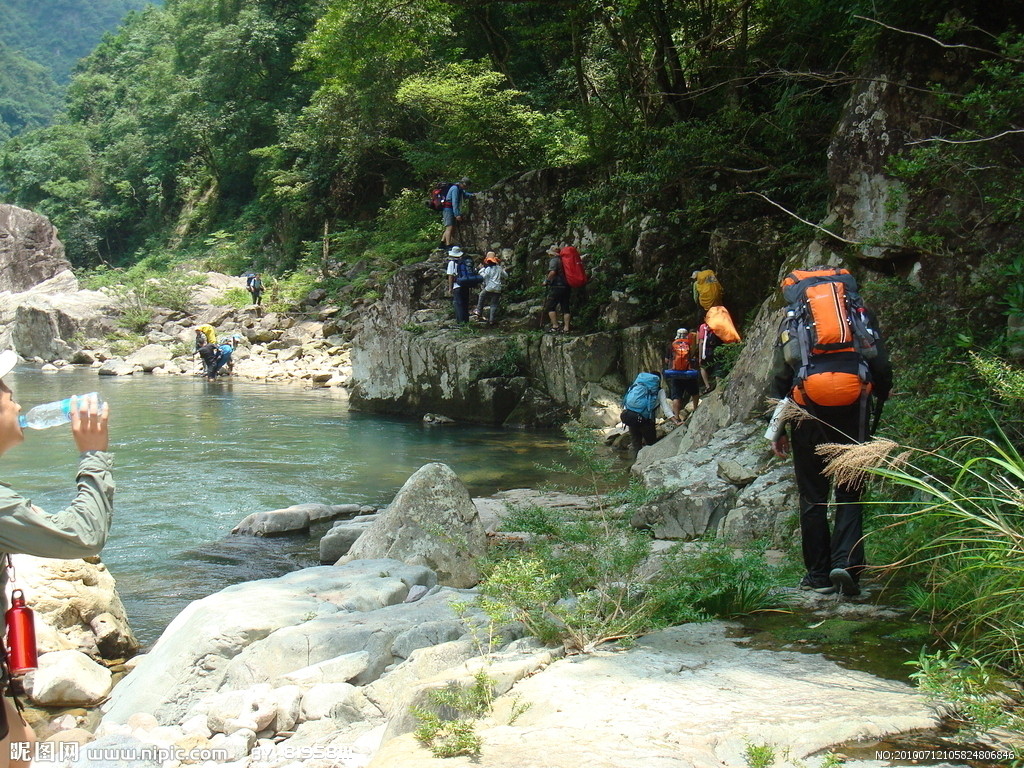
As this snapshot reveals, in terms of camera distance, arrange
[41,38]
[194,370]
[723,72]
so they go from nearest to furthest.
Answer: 1. [723,72]
2. [194,370]
3. [41,38]

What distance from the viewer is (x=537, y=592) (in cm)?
360

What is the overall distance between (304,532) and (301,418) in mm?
8290

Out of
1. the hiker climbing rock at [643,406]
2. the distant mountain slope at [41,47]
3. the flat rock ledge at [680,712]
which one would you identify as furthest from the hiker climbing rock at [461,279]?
the distant mountain slope at [41,47]

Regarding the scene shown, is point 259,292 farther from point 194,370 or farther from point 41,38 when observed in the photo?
point 41,38

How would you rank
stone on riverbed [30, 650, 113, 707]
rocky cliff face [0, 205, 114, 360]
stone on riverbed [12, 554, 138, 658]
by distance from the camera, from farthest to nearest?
rocky cliff face [0, 205, 114, 360]
stone on riverbed [12, 554, 138, 658]
stone on riverbed [30, 650, 113, 707]

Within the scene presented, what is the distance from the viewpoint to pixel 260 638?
5148 mm

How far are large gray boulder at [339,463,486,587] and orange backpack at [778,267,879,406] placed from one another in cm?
341

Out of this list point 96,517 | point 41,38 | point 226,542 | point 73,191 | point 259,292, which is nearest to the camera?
point 96,517

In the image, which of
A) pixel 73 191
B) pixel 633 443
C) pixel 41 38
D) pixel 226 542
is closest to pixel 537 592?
pixel 226 542

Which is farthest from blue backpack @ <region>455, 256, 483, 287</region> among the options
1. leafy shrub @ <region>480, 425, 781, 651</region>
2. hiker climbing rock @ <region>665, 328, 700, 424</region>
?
leafy shrub @ <region>480, 425, 781, 651</region>

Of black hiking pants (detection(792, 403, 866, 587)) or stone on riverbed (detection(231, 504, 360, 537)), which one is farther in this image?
stone on riverbed (detection(231, 504, 360, 537))

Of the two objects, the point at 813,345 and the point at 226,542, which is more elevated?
the point at 813,345

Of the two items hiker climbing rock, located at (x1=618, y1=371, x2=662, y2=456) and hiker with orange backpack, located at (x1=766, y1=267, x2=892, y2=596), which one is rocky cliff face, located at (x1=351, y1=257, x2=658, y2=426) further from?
hiker with orange backpack, located at (x1=766, y1=267, x2=892, y2=596)

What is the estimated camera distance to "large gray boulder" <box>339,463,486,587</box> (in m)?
7.05
